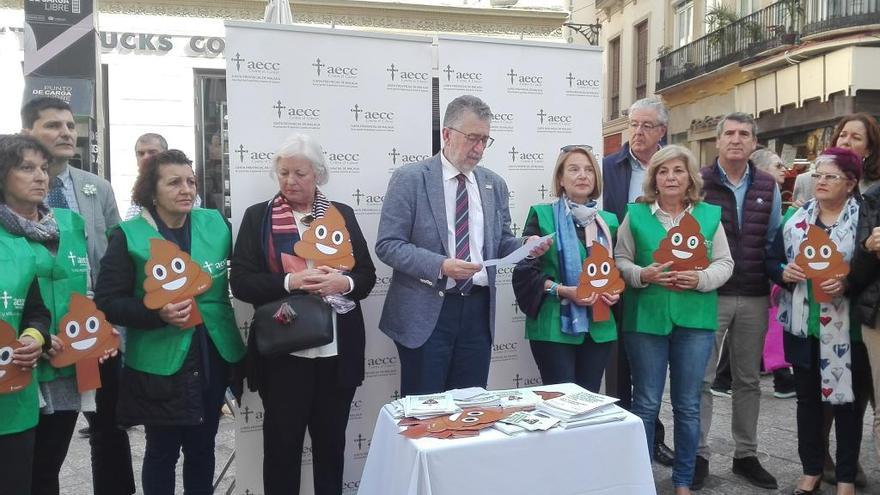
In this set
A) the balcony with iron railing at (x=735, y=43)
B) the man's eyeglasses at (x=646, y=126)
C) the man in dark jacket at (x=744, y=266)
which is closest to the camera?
the man in dark jacket at (x=744, y=266)

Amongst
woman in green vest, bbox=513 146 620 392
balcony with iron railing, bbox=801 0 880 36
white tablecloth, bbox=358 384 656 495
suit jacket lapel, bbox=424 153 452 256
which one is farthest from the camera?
balcony with iron railing, bbox=801 0 880 36

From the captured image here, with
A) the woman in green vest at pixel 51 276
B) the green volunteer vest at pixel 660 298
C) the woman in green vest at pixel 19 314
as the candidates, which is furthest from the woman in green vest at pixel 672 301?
the woman in green vest at pixel 19 314

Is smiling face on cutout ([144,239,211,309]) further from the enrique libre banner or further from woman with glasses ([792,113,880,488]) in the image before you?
woman with glasses ([792,113,880,488])

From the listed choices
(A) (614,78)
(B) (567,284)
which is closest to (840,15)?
(A) (614,78)

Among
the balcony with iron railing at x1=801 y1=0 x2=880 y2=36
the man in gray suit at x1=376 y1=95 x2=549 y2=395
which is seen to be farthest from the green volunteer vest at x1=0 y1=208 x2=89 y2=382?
the balcony with iron railing at x1=801 y1=0 x2=880 y2=36

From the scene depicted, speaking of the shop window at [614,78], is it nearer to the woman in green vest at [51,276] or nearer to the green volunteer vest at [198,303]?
the green volunteer vest at [198,303]

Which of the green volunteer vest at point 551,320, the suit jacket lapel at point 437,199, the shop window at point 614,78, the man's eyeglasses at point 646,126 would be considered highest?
the shop window at point 614,78

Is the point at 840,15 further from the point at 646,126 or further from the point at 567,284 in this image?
the point at 567,284

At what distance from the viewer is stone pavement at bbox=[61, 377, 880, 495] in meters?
3.83

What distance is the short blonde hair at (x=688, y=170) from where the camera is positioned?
3.47 meters

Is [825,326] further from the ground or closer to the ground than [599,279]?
closer to the ground

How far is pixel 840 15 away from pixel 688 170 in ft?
43.0

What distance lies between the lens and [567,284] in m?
3.42

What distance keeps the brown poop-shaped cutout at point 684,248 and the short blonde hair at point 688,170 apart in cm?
20
